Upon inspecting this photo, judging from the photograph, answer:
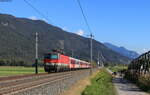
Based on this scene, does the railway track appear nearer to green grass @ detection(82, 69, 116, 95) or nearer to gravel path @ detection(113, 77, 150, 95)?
green grass @ detection(82, 69, 116, 95)

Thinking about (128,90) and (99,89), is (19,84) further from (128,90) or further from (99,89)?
(128,90)

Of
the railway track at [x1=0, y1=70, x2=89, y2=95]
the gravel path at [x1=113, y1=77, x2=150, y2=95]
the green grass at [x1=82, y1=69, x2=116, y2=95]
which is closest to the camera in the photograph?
the railway track at [x1=0, y1=70, x2=89, y2=95]

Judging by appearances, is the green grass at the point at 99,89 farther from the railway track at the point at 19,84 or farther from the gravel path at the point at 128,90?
the railway track at the point at 19,84

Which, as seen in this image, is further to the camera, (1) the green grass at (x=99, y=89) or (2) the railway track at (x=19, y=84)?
(1) the green grass at (x=99, y=89)

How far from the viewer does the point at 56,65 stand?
59.1m

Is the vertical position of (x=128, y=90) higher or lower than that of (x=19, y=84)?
lower

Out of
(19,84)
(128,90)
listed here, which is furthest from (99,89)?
(19,84)

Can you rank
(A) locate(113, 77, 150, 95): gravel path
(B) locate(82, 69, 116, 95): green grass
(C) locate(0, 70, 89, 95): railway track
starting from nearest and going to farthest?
(C) locate(0, 70, 89, 95): railway track → (A) locate(113, 77, 150, 95): gravel path → (B) locate(82, 69, 116, 95): green grass

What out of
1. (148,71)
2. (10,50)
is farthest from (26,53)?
(148,71)

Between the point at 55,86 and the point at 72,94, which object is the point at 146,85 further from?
the point at 55,86

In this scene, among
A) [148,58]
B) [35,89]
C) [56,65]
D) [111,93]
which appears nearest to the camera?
[35,89]

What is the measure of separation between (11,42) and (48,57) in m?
142

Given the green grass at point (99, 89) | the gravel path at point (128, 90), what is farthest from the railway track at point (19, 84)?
A: the gravel path at point (128, 90)

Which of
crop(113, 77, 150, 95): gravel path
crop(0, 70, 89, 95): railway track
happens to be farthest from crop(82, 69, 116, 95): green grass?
crop(0, 70, 89, 95): railway track
